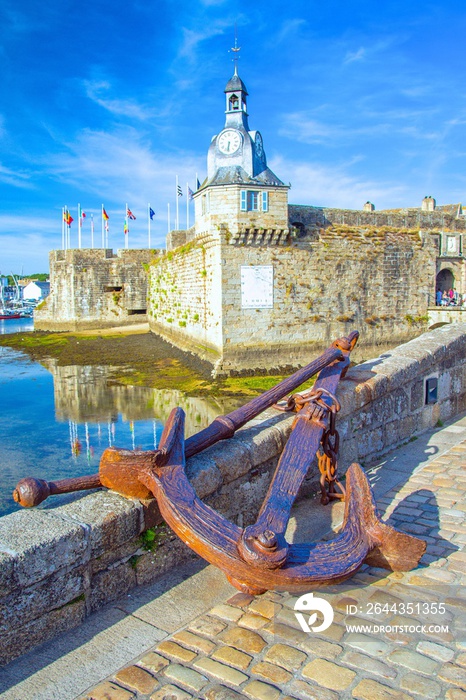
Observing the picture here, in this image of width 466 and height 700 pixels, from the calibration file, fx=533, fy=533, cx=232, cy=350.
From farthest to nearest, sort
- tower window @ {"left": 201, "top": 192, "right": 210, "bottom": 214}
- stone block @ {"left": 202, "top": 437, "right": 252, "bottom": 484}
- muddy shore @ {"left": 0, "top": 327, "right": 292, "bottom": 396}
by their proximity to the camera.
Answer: tower window @ {"left": 201, "top": 192, "right": 210, "bottom": 214}, muddy shore @ {"left": 0, "top": 327, "right": 292, "bottom": 396}, stone block @ {"left": 202, "top": 437, "right": 252, "bottom": 484}

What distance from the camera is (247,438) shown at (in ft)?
11.4

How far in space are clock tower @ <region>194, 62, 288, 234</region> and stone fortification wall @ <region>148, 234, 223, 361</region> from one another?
703 millimetres

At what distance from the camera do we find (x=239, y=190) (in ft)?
51.2

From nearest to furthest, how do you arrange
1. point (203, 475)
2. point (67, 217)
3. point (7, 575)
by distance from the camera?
point (7, 575) < point (203, 475) < point (67, 217)

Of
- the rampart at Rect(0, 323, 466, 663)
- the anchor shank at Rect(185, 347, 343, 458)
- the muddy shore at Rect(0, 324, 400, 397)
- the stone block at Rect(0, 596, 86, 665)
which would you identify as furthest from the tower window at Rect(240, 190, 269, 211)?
the stone block at Rect(0, 596, 86, 665)

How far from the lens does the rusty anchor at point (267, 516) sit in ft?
6.14

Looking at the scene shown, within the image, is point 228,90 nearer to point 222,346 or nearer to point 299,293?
point 299,293

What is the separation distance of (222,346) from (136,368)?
12.4 ft

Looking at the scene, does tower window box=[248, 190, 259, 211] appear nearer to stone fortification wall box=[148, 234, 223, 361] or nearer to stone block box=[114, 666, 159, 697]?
stone fortification wall box=[148, 234, 223, 361]

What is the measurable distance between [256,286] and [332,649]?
14763 mm

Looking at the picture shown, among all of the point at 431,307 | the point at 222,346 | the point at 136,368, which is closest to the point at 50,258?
the point at 136,368

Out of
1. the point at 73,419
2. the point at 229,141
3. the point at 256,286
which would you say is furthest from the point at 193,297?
the point at 73,419

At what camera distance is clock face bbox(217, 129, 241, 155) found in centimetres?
1695

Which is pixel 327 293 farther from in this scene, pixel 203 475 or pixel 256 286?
pixel 203 475
